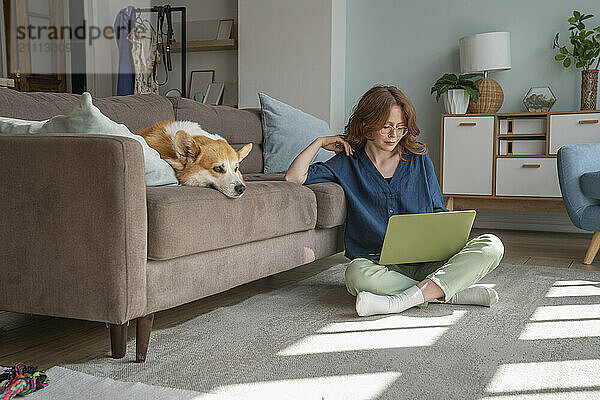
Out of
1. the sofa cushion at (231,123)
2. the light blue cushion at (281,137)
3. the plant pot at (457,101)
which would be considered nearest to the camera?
the sofa cushion at (231,123)

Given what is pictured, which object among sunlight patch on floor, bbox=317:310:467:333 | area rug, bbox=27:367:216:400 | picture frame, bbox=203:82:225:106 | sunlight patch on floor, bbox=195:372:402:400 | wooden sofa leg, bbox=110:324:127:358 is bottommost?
sunlight patch on floor, bbox=317:310:467:333

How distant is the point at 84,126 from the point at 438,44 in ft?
12.2

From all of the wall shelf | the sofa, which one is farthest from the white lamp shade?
the sofa

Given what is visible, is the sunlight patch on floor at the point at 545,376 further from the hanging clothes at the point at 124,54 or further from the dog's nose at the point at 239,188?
the hanging clothes at the point at 124,54

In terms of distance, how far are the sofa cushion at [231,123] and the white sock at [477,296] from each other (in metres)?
1.42

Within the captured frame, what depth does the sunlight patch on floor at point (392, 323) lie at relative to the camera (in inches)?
79.5

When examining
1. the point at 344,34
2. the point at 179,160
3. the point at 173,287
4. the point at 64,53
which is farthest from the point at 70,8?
the point at 173,287

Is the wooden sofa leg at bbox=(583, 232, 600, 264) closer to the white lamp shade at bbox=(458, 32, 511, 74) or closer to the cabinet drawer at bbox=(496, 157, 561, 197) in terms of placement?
the cabinet drawer at bbox=(496, 157, 561, 197)

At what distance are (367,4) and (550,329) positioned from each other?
3763mm

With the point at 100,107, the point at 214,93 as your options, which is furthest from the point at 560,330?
the point at 214,93

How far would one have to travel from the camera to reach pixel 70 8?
595cm

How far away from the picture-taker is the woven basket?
454 cm

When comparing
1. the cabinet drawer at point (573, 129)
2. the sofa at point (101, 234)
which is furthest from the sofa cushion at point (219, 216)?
the cabinet drawer at point (573, 129)

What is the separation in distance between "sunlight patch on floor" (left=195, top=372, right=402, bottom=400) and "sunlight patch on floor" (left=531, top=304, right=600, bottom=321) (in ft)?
2.80
